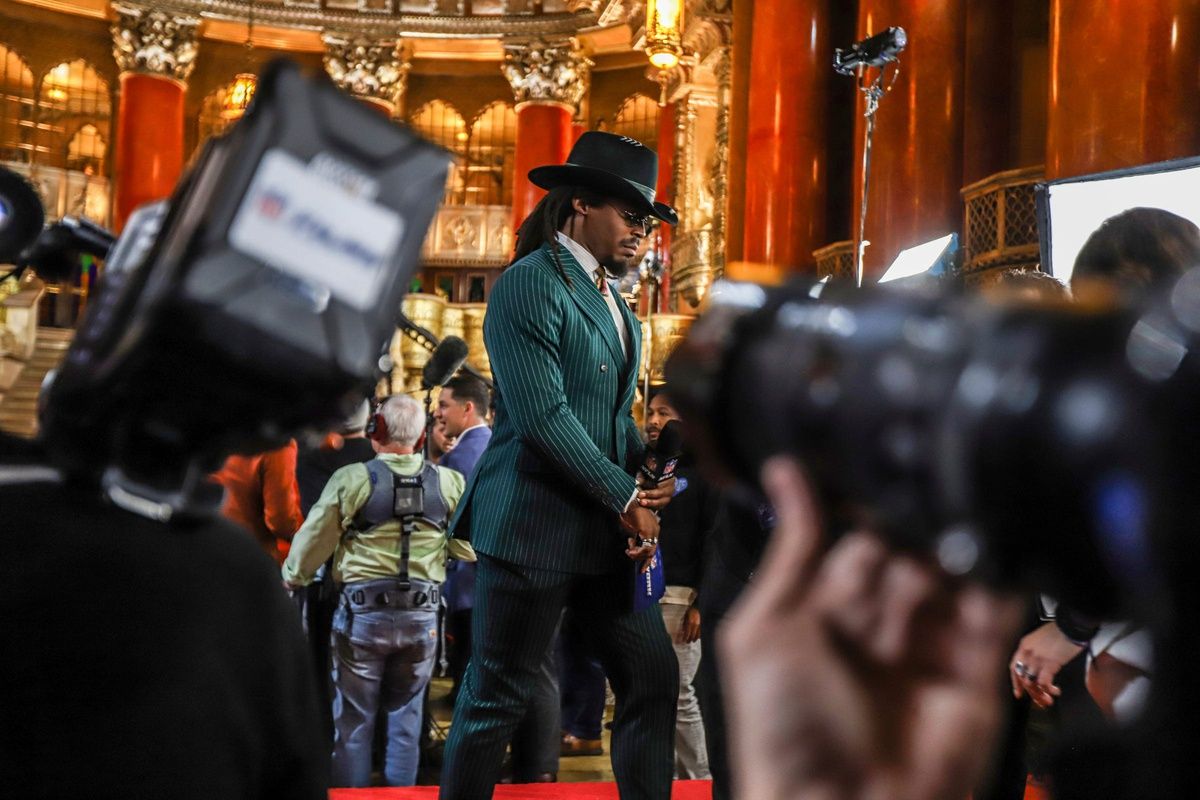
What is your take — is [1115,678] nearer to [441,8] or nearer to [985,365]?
[985,365]

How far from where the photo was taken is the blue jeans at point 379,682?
430 centimetres

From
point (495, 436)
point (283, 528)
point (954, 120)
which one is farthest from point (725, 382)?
point (954, 120)

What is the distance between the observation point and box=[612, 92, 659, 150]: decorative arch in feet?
63.4

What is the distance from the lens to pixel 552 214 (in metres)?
2.63

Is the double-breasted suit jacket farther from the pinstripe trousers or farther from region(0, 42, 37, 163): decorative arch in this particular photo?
region(0, 42, 37, 163): decorative arch

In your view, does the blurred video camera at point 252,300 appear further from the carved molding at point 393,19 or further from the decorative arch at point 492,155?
the decorative arch at point 492,155

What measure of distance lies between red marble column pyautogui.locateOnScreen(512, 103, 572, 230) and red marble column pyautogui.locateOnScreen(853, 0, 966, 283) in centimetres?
1153

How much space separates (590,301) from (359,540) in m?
2.09

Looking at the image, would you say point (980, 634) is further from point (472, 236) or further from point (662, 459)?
point (472, 236)

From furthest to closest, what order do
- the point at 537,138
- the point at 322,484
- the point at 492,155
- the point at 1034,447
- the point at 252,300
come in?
the point at 492,155
the point at 537,138
the point at 322,484
the point at 252,300
the point at 1034,447

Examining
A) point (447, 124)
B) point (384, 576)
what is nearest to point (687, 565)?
point (384, 576)

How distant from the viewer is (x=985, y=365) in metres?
0.42

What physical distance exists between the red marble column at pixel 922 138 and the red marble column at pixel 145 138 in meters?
13.3

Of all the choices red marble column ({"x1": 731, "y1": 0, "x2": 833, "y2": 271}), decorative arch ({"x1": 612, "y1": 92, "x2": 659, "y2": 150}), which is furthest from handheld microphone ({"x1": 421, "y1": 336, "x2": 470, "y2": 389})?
decorative arch ({"x1": 612, "y1": 92, "x2": 659, "y2": 150})
